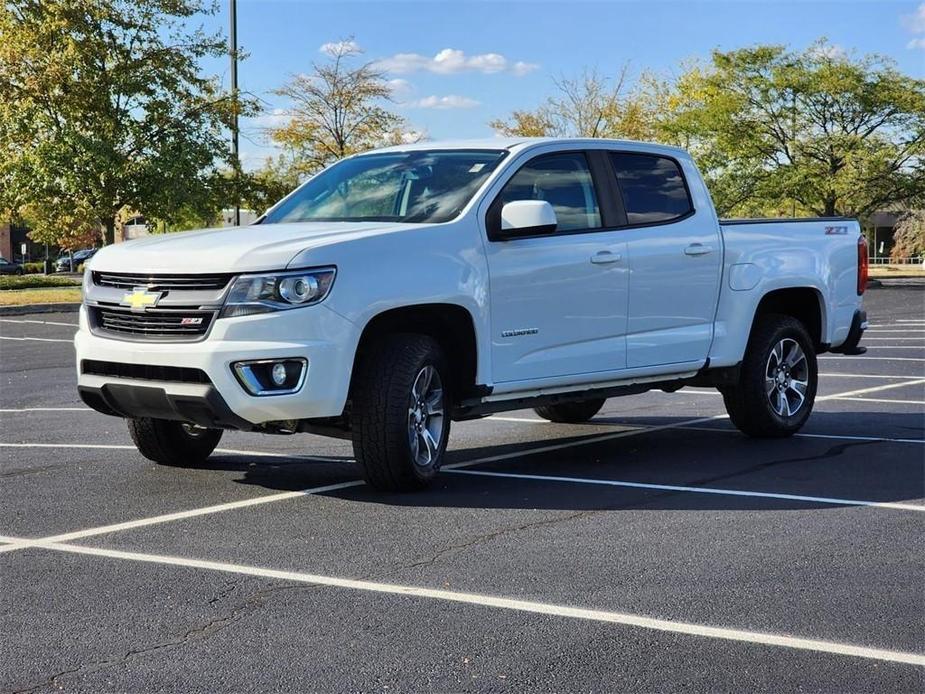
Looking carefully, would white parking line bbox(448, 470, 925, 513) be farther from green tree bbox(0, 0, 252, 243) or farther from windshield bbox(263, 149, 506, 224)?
green tree bbox(0, 0, 252, 243)

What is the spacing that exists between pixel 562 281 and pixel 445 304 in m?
0.94

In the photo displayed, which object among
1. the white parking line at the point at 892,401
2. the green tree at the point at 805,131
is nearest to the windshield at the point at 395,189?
the white parking line at the point at 892,401

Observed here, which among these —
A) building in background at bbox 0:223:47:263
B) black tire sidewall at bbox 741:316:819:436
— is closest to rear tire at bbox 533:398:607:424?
black tire sidewall at bbox 741:316:819:436

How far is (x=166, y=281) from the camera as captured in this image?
6898 millimetres

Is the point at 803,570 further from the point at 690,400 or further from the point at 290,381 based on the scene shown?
the point at 690,400

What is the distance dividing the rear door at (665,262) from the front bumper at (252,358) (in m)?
2.42

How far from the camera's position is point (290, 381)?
6.71 metres

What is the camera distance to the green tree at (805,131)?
50.7 metres

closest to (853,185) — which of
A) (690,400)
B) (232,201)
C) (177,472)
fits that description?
(232,201)

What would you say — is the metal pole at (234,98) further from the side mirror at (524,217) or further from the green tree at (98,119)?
the side mirror at (524,217)

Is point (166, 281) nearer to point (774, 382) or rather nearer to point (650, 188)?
point (650, 188)

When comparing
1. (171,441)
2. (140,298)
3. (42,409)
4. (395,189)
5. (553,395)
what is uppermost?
(395,189)

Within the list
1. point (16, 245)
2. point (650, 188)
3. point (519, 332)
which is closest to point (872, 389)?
point (650, 188)

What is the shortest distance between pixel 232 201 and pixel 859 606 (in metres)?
32.0
